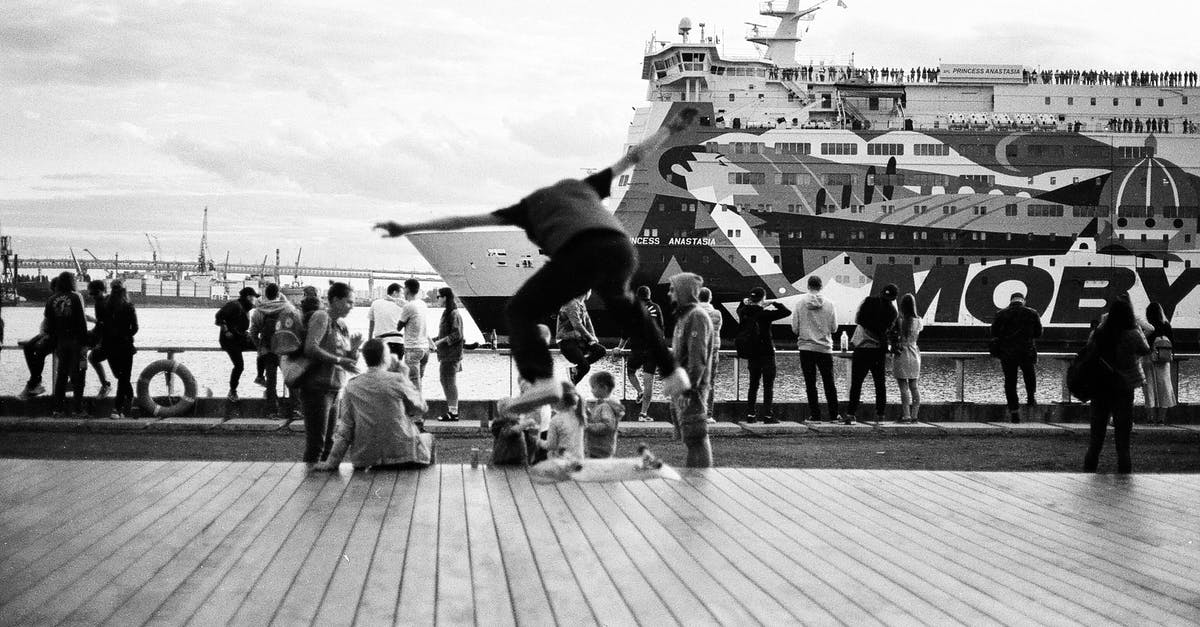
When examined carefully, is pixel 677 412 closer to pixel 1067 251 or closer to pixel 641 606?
pixel 641 606

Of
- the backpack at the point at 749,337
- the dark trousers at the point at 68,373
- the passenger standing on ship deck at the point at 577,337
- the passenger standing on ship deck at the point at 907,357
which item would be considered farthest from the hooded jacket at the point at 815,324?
the dark trousers at the point at 68,373

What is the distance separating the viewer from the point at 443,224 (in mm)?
3764

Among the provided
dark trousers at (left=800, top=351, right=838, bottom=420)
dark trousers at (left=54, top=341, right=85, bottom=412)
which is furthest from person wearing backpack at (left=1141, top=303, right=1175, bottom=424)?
dark trousers at (left=54, top=341, right=85, bottom=412)

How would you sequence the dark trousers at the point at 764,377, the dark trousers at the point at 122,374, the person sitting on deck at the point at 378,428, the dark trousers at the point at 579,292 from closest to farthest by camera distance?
1. the dark trousers at the point at 579,292
2. the person sitting on deck at the point at 378,428
3. the dark trousers at the point at 122,374
4. the dark trousers at the point at 764,377

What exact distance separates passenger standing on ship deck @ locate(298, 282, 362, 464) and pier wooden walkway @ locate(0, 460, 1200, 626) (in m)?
0.72

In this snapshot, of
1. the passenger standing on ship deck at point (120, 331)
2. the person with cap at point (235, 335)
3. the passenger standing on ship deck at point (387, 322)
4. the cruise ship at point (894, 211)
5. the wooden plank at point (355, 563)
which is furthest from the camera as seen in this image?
the cruise ship at point (894, 211)

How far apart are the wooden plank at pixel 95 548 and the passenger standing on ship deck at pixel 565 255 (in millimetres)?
1750

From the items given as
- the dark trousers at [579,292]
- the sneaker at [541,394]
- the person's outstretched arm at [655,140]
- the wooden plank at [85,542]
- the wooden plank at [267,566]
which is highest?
the person's outstretched arm at [655,140]

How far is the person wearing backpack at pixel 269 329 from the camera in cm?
1096

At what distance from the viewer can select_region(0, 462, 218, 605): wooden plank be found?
166 inches

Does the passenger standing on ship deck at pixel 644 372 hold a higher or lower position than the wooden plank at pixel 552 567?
higher

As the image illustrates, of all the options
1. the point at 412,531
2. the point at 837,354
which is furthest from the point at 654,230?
the point at 412,531

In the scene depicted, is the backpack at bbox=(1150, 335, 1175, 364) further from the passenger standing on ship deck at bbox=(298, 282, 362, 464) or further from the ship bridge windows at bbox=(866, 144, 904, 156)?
the ship bridge windows at bbox=(866, 144, 904, 156)

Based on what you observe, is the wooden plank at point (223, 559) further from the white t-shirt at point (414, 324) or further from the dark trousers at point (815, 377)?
the dark trousers at point (815, 377)
